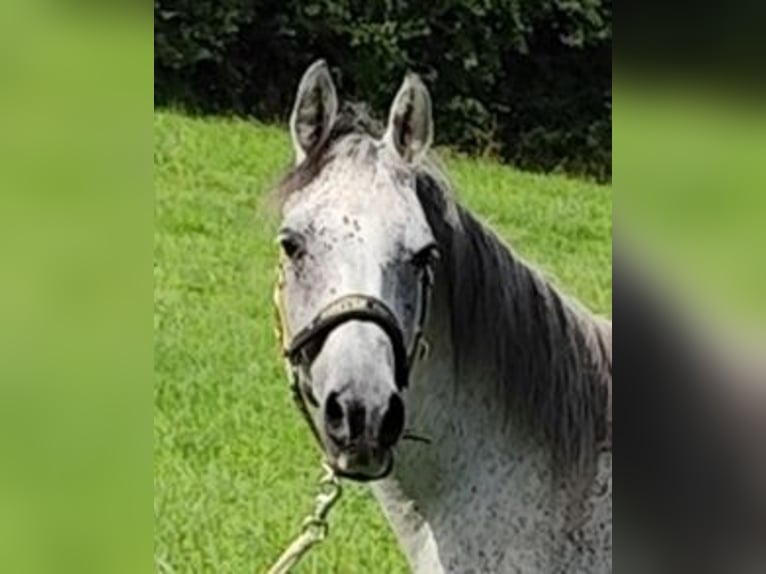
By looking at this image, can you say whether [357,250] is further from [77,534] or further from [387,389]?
[77,534]

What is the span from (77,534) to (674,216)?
0.99m

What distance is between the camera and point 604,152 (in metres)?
2.17

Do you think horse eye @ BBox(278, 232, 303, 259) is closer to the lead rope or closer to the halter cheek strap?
the halter cheek strap

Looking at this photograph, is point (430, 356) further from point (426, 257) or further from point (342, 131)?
point (342, 131)

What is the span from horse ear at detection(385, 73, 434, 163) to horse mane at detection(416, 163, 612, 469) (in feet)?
0.35

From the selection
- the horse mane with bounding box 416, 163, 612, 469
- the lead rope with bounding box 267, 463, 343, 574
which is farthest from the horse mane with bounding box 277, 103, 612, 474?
the lead rope with bounding box 267, 463, 343, 574

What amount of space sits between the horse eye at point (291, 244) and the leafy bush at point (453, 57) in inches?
6.7

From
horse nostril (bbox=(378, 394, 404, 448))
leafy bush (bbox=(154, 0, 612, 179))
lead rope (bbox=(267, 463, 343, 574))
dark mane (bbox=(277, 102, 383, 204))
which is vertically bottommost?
lead rope (bbox=(267, 463, 343, 574))

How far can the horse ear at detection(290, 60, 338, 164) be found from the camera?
2.14 m

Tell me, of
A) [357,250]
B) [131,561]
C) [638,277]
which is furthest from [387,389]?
[131,561]

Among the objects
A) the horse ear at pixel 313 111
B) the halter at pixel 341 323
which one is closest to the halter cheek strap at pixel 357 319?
the halter at pixel 341 323

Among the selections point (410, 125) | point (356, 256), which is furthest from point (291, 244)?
point (410, 125)

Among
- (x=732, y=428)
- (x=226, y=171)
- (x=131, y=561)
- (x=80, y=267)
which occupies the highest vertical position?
(x=226, y=171)

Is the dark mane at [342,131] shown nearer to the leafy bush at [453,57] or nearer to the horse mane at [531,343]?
the leafy bush at [453,57]
